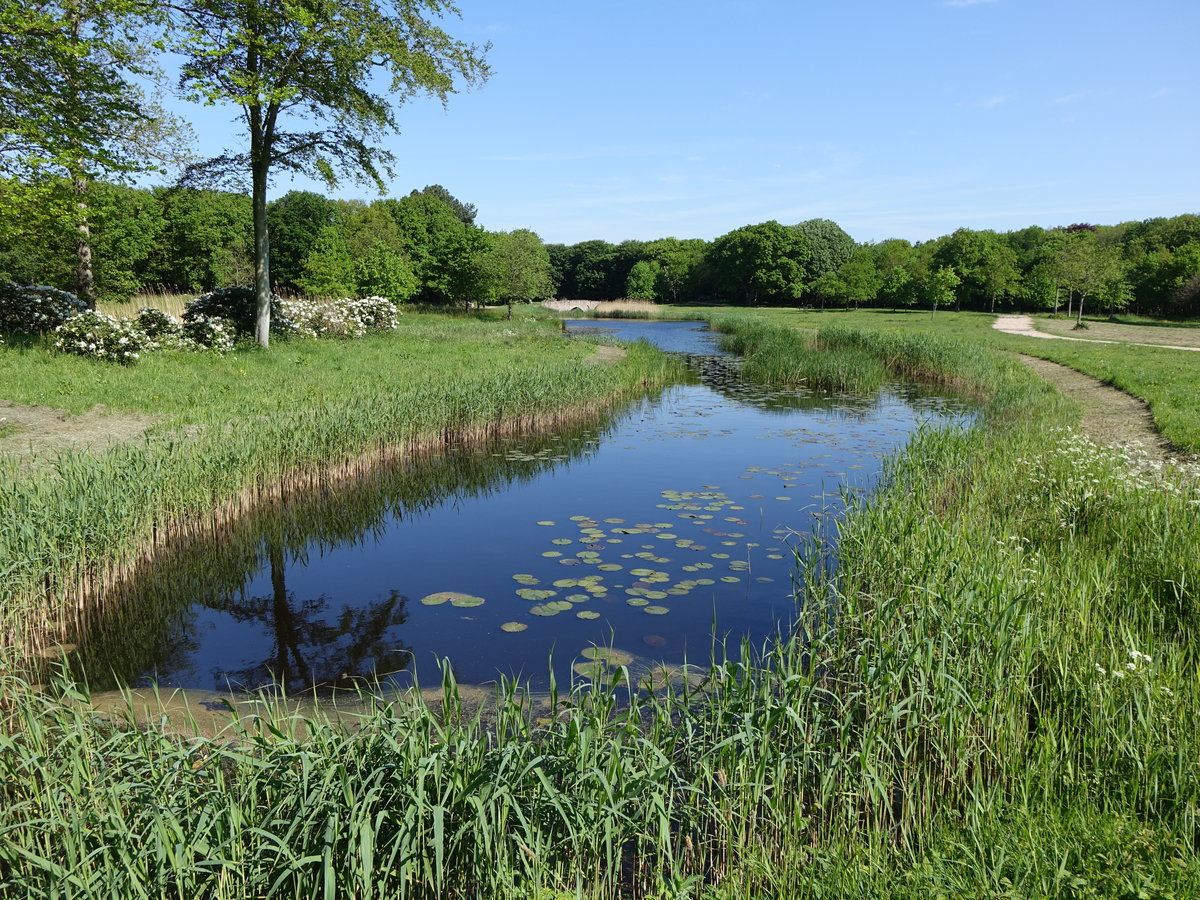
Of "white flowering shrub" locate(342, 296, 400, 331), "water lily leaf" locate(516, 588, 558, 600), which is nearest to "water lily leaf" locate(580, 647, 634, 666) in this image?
"water lily leaf" locate(516, 588, 558, 600)

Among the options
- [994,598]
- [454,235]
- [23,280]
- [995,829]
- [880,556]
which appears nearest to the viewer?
[995,829]

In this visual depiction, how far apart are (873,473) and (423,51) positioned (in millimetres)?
15982

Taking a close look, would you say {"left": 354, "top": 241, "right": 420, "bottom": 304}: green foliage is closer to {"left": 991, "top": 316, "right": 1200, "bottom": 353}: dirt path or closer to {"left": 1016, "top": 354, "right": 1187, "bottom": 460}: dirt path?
{"left": 991, "top": 316, "right": 1200, "bottom": 353}: dirt path

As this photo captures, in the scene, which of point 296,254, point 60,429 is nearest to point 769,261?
point 296,254

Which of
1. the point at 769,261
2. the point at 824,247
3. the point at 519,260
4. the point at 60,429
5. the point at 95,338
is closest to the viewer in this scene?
the point at 60,429

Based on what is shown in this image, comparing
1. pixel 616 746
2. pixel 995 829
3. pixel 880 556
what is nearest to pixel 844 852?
pixel 995 829

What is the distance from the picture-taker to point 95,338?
16297 millimetres

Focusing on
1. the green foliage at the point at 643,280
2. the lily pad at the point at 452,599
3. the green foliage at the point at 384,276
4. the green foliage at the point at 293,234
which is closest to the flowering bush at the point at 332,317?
the green foliage at the point at 384,276

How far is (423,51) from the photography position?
19.0 m

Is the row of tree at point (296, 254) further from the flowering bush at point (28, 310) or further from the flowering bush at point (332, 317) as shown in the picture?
the flowering bush at point (28, 310)

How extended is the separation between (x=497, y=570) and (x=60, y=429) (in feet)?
Answer: 25.3

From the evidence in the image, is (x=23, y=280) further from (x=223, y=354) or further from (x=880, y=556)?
(x=880, y=556)

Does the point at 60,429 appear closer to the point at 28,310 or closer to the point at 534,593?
the point at 534,593

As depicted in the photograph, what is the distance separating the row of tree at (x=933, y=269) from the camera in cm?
4428
